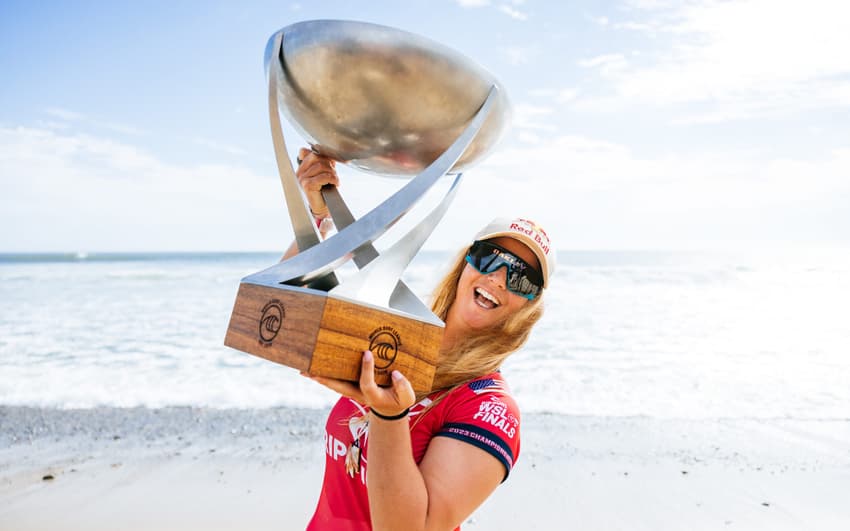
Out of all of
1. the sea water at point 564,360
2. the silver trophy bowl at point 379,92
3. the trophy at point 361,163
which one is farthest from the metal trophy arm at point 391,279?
the sea water at point 564,360

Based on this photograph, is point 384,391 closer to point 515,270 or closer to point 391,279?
point 391,279

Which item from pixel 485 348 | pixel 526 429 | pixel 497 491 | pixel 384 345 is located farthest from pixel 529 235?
pixel 526 429

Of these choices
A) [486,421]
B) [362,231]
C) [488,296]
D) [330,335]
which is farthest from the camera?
[488,296]

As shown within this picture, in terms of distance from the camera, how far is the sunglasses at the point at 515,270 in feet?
5.24

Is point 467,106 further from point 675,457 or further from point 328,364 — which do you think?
point 675,457

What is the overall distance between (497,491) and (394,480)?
10.3ft

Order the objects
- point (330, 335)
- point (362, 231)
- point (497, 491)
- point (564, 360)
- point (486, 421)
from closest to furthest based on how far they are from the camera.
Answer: point (330, 335)
point (362, 231)
point (486, 421)
point (497, 491)
point (564, 360)

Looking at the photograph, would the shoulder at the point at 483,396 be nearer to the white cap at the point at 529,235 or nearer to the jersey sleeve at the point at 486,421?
the jersey sleeve at the point at 486,421

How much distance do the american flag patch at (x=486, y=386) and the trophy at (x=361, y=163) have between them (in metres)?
0.39

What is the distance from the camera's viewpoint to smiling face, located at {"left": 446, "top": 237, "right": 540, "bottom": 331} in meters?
1.61

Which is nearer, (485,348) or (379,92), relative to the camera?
(379,92)

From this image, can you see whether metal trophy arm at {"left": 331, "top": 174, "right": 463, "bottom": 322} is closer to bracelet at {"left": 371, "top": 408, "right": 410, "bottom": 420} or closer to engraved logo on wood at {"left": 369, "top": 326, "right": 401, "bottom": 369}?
engraved logo on wood at {"left": 369, "top": 326, "right": 401, "bottom": 369}

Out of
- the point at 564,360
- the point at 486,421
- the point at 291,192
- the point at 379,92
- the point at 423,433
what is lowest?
the point at 564,360

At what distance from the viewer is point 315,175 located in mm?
1507
